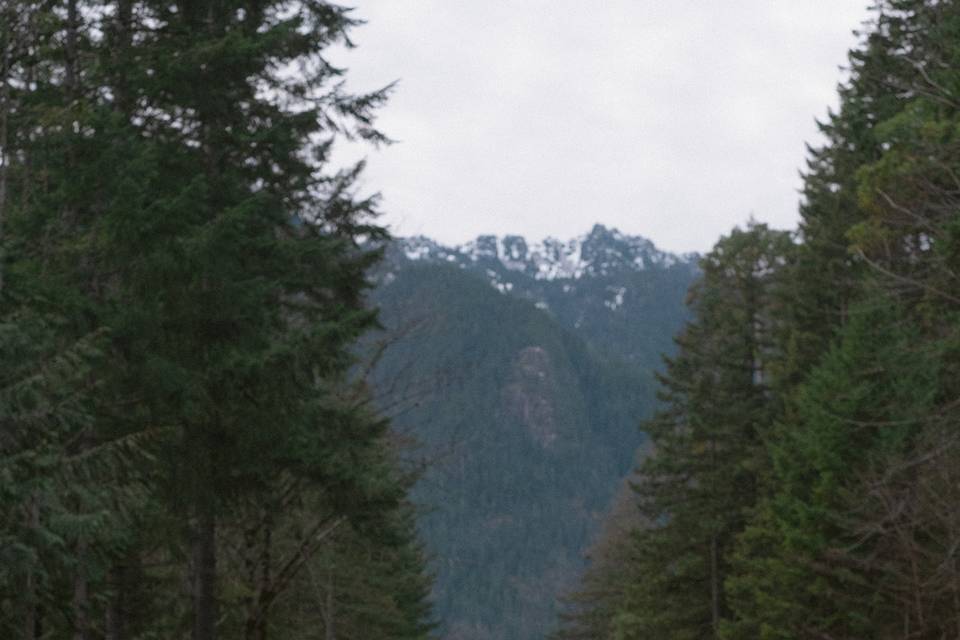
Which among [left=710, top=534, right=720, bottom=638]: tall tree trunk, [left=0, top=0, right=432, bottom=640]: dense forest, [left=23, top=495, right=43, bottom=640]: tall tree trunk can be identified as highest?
[left=0, top=0, right=432, bottom=640]: dense forest

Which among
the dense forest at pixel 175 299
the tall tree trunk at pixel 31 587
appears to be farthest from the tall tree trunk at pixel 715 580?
the tall tree trunk at pixel 31 587

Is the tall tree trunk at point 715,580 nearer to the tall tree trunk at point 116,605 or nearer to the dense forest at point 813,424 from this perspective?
the dense forest at point 813,424

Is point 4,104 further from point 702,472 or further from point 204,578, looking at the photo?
point 702,472

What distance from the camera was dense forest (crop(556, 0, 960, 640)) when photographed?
1652 cm

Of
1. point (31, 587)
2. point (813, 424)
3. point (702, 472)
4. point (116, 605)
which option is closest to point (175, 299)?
point (116, 605)

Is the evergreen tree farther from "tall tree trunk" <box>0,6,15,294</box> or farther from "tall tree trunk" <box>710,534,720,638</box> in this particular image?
"tall tree trunk" <box>0,6,15,294</box>

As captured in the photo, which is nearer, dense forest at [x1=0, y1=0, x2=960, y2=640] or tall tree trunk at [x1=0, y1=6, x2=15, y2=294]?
tall tree trunk at [x1=0, y1=6, x2=15, y2=294]

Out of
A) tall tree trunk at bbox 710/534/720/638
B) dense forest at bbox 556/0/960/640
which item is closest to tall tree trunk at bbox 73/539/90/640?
dense forest at bbox 556/0/960/640

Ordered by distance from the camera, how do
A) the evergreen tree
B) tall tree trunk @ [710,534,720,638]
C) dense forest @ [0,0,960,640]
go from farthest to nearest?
the evergreen tree
tall tree trunk @ [710,534,720,638]
dense forest @ [0,0,960,640]

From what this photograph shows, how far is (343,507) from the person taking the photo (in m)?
13.7

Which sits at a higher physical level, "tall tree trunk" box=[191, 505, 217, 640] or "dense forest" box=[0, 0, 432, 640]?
"dense forest" box=[0, 0, 432, 640]

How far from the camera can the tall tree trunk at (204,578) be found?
12953 millimetres

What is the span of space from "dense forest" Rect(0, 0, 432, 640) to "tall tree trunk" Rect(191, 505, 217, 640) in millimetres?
25

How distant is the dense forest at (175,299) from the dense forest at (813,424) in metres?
6.36
